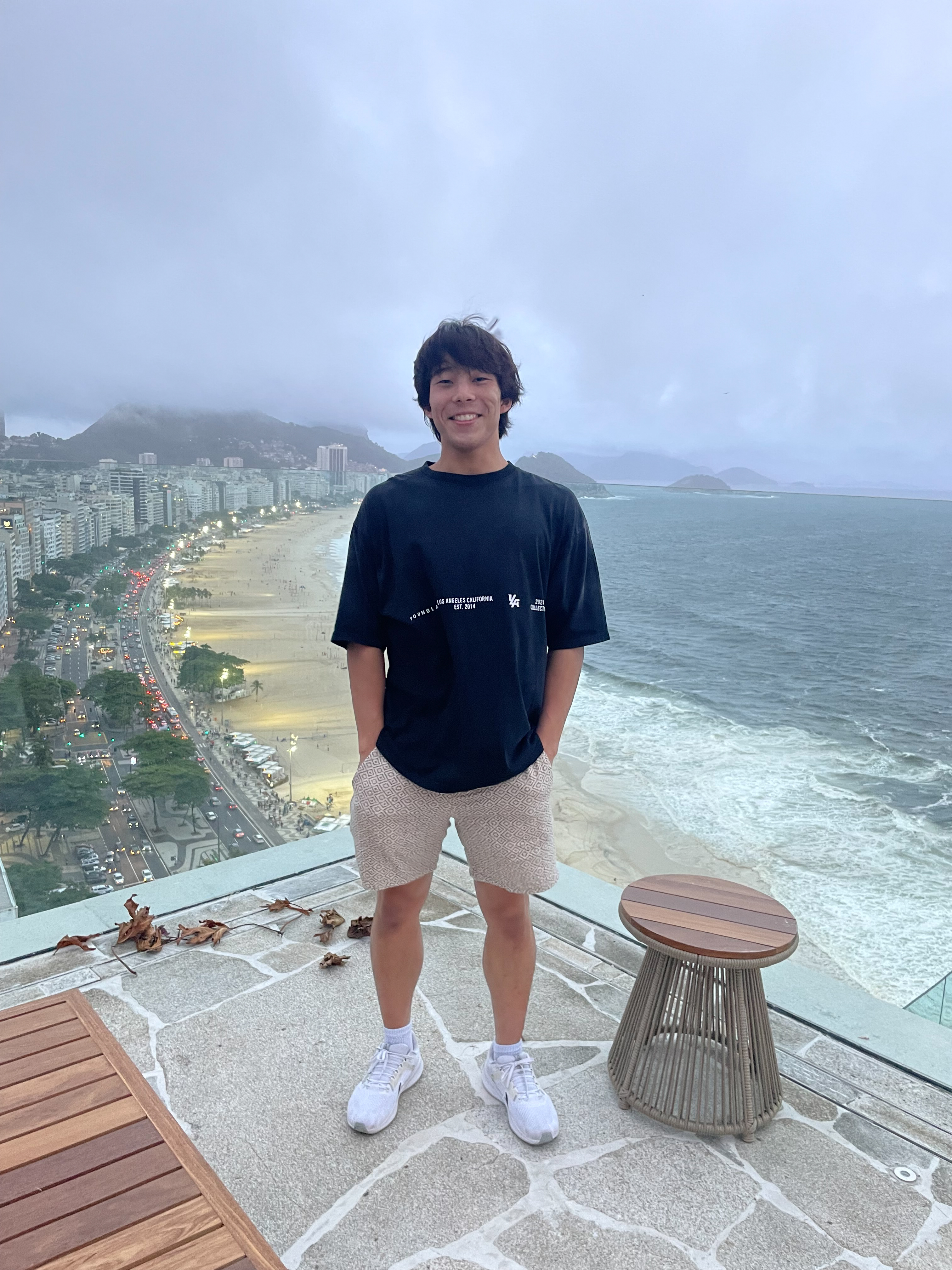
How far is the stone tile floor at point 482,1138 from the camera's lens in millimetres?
1471

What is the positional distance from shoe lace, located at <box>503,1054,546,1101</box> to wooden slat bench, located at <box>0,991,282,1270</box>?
0.90 meters

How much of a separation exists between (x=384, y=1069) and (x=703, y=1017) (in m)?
0.77

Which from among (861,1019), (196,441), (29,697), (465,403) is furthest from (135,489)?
(861,1019)

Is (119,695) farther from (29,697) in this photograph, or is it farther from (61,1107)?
(61,1107)

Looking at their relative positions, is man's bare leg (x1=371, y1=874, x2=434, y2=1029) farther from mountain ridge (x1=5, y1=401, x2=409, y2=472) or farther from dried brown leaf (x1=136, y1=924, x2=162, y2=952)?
mountain ridge (x1=5, y1=401, x2=409, y2=472)

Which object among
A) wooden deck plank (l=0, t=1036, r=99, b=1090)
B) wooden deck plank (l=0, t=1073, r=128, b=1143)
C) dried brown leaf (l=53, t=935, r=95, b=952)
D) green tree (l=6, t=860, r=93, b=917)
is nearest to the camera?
wooden deck plank (l=0, t=1073, r=128, b=1143)

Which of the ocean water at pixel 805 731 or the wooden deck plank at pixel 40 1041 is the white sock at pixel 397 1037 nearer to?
the wooden deck plank at pixel 40 1041

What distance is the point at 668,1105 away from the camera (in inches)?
70.0

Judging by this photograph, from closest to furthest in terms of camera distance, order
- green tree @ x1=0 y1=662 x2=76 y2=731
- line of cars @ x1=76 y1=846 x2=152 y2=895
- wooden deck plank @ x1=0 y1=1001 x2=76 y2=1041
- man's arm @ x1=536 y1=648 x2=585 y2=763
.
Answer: wooden deck plank @ x1=0 y1=1001 x2=76 y2=1041, man's arm @ x1=536 y1=648 x2=585 y2=763, line of cars @ x1=76 y1=846 x2=152 y2=895, green tree @ x1=0 y1=662 x2=76 y2=731

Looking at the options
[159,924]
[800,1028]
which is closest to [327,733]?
[159,924]

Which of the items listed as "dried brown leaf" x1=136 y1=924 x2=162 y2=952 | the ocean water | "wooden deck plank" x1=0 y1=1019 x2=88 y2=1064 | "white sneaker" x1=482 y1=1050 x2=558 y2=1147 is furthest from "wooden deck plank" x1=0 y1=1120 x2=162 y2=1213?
the ocean water

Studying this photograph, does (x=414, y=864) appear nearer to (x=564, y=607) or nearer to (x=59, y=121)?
(x=564, y=607)

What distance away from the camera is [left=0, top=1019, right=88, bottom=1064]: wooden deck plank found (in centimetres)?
129

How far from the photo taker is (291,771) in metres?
4.71
